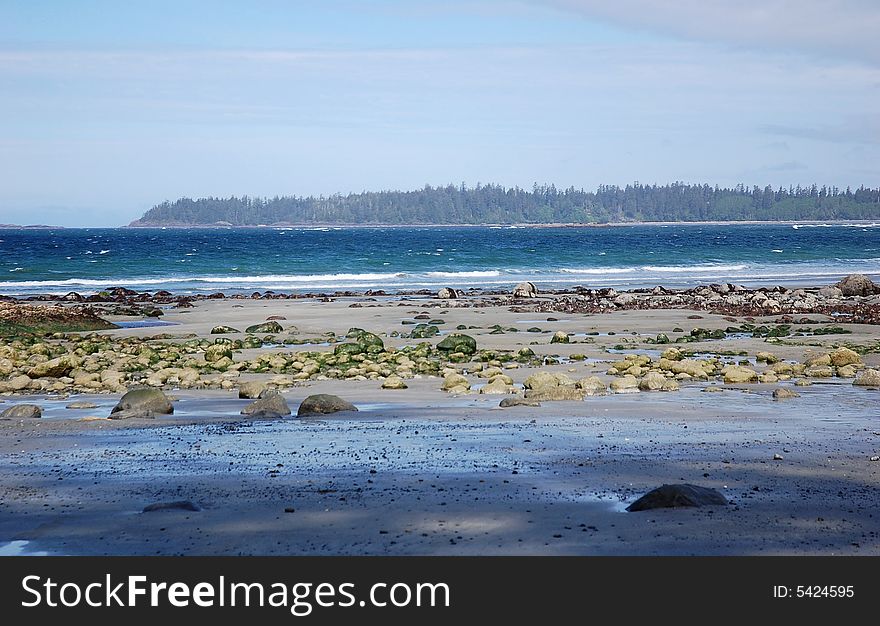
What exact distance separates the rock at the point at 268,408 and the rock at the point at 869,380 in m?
7.89

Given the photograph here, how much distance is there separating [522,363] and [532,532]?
36.5ft

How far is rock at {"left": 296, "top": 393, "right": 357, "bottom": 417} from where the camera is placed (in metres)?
11.7

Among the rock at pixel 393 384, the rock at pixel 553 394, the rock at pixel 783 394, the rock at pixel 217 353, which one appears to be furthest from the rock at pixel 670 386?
the rock at pixel 217 353

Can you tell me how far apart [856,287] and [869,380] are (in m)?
24.3

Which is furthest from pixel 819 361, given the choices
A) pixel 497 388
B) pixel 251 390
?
pixel 251 390

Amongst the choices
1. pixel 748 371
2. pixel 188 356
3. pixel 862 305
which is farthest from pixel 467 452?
pixel 862 305

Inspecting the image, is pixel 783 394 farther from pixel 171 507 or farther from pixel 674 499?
pixel 171 507

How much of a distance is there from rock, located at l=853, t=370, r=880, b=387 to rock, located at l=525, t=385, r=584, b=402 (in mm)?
4097

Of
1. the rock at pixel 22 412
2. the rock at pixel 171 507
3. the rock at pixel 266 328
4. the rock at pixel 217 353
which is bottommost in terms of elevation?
the rock at pixel 266 328

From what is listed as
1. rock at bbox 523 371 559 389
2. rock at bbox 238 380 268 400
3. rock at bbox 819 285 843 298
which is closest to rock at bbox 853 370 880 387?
rock at bbox 523 371 559 389

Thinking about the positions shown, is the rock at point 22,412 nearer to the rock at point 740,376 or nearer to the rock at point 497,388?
the rock at point 497,388

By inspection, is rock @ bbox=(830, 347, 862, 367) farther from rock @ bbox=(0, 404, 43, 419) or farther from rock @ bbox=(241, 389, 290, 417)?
rock @ bbox=(0, 404, 43, 419)

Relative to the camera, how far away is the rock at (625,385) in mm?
13719

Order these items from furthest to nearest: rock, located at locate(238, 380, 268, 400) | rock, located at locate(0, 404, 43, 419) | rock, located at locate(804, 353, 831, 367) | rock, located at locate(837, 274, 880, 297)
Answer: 1. rock, located at locate(837, 274, 880, 297)
2. rock, located at locate(804, 353, 831, 367)
3. rock, located at locate(238, 380, 268, 400)
4. rock, located at locate(0, 404, 43, 419)
